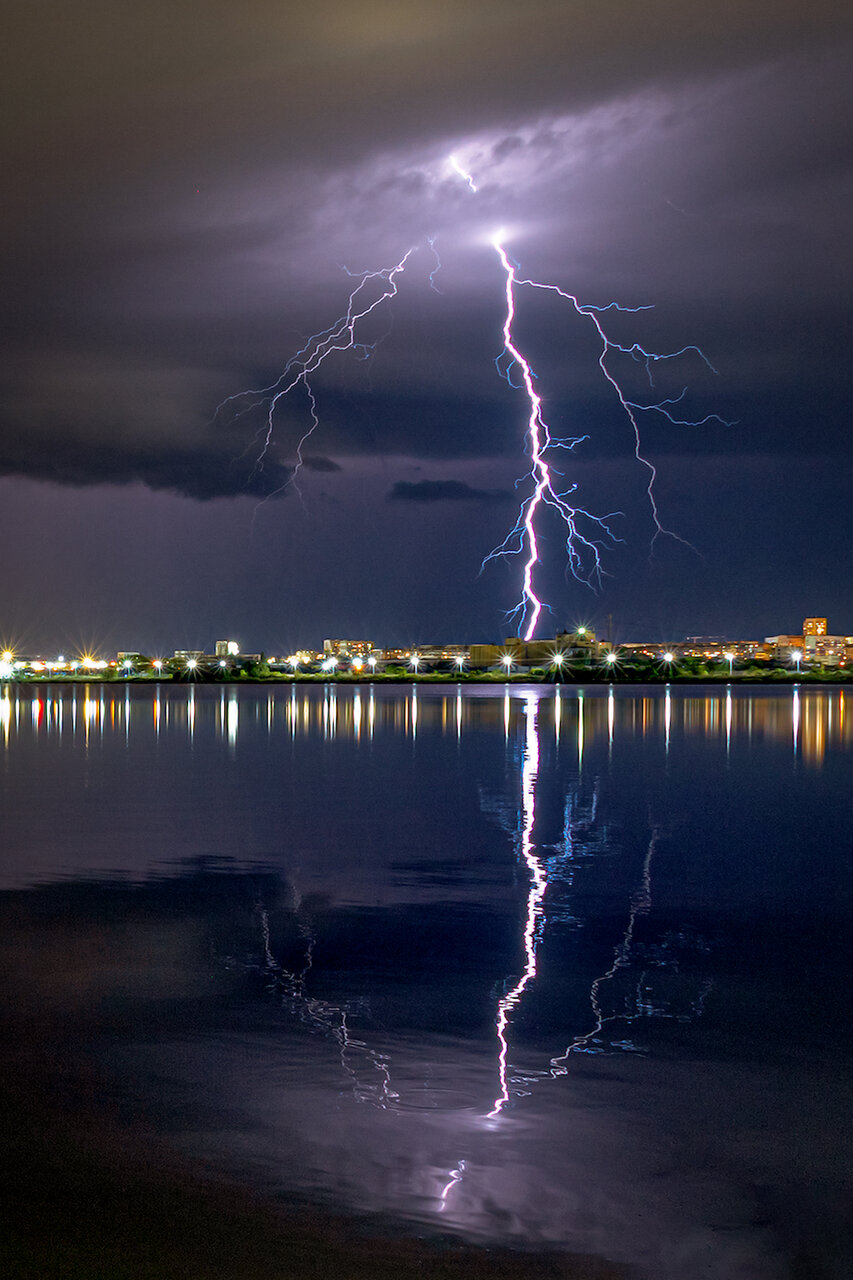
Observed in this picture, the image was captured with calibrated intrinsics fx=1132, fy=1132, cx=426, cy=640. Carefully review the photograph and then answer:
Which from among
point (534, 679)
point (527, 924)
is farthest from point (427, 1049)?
point (534, 679)

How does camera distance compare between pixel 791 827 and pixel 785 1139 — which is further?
pixel 791 827

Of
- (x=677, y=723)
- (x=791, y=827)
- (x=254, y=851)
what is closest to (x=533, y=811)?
(x=791, y=827)

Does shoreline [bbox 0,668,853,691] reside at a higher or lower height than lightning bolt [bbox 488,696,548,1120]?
lower

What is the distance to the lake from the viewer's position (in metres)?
3.99

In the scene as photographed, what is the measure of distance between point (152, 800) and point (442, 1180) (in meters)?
13.7

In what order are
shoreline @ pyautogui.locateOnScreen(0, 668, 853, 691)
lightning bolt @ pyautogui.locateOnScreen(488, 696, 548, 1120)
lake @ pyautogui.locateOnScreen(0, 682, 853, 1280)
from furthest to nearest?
shoreline @ pyautogui.locateOnScreen(0, 668, 853, 691)
lightning bolt @ pyautogui.locateOnScreen(488, 696, 548, 1120)
lake @ pyautogui.locateOnScreen(0, 682, 853, 1280)

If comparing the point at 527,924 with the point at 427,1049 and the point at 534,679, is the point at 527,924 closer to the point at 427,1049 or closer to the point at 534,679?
the point at 427,1049

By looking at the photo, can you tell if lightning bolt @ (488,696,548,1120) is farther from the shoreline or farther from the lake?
the shoreline

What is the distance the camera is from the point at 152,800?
57.0 feet

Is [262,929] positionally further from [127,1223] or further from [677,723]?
[677,723]

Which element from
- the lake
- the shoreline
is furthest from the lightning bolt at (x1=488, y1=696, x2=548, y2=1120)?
the shoreline

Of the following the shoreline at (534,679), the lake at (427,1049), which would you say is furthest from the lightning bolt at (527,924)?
the shoreline at (534,679)

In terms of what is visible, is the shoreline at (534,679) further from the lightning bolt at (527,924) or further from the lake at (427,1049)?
the lake at (427,1049)

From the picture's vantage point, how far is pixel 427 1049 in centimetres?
586
